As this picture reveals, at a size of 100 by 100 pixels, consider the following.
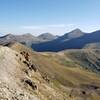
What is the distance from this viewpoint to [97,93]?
127500 mm

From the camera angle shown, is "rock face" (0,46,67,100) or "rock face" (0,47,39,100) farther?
"rock face" (0,46,67,100)

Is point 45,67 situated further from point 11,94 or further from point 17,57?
point 11,94

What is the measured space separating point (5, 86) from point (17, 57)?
26576 mm

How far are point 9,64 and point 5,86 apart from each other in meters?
15.7

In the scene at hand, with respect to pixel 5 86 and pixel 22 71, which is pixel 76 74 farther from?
pixel 5 86

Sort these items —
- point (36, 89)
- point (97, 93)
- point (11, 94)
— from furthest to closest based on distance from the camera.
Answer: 1. point (97, 93)
2. point (36, 89)
3. point (11, 94)

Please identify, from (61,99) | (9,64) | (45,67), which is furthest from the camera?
(45,67)

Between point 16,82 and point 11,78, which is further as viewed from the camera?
point 11,78

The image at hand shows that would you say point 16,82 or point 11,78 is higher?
point 11,78

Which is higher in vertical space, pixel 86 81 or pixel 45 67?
pixel 45 67

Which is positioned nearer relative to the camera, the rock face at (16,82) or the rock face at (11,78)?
the rock face at (11,78)

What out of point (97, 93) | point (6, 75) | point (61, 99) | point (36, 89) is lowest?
point (97, 93)

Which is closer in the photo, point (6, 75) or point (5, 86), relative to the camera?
point (5, 86)

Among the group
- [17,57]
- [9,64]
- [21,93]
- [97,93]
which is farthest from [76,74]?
[21,93]
